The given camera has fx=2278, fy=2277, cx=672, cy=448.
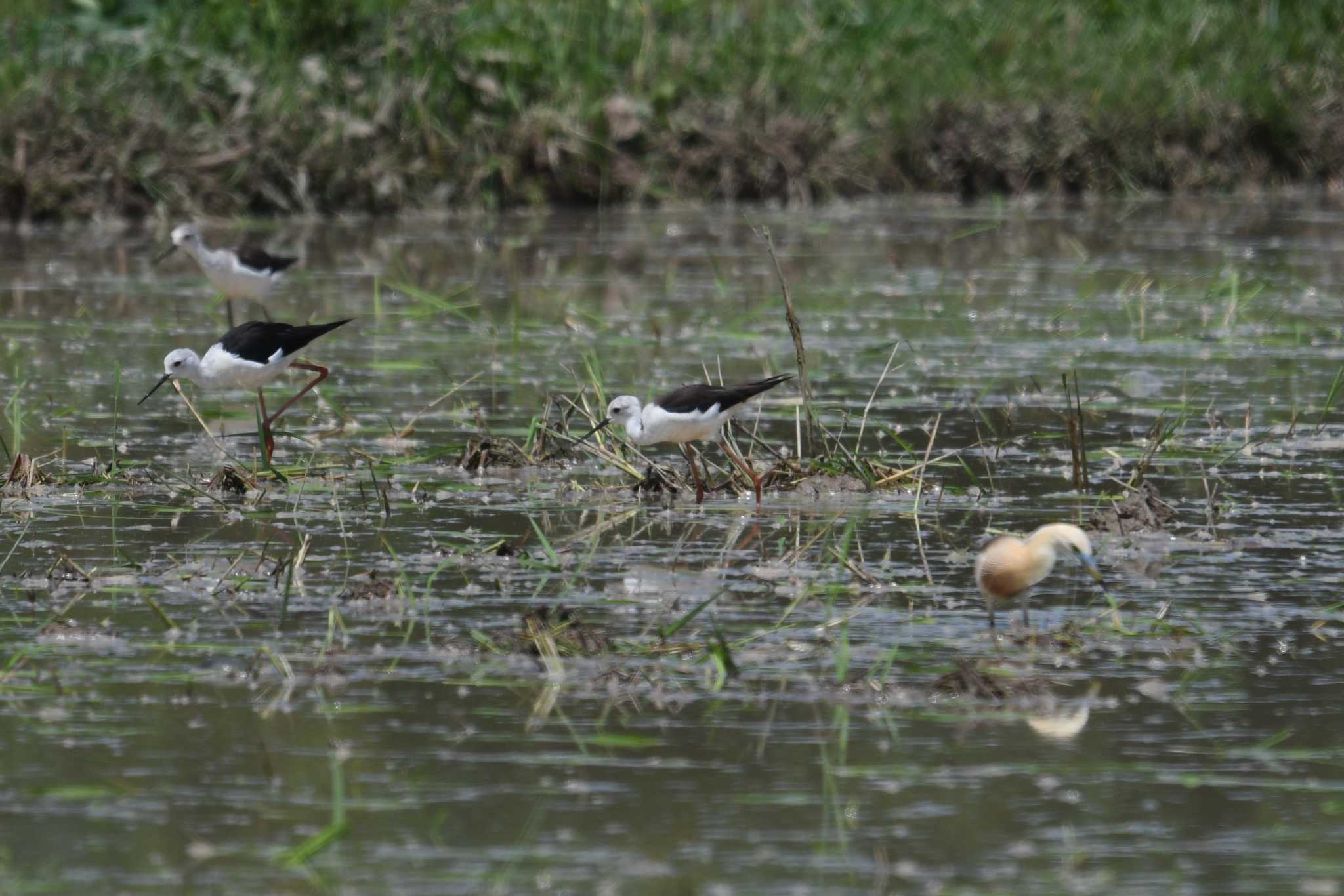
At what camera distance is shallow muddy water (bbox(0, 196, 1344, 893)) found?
474cm

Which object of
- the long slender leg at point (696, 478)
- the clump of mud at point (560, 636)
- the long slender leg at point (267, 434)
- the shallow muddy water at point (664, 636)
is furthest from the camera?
the long slender leg at point (267, 434)

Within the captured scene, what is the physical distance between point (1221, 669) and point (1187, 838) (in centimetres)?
144

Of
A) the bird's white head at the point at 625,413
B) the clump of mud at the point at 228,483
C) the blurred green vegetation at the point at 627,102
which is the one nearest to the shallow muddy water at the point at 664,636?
the clump of mud at the point at 228,483

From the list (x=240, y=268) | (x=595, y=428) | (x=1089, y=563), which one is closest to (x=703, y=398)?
(x=595, y=428)

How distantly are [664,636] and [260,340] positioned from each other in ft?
14.3

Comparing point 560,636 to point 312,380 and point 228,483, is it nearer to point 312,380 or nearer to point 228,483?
point 228,483

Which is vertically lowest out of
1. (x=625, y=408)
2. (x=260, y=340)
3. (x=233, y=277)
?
(x=233, y=277)

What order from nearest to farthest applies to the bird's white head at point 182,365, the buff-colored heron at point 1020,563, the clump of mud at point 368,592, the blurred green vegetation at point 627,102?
1. the buff-colored heron at point 1020,563
2. the clump of mud at point 368,592
3. the bird's white head at point 182,365
4. the blurred green vegetation at point 627,102

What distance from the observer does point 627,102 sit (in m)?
20.7

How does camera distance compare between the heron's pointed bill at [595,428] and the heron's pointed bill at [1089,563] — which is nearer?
the heron's pointed bill at [1089,563]

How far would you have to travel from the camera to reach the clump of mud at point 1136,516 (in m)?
8.03

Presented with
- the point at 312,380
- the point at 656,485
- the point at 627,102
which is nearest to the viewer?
the point at 656,485

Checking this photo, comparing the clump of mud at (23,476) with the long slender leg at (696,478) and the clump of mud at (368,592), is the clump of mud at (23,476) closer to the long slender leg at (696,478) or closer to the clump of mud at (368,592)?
the clump of mud at (368,592)

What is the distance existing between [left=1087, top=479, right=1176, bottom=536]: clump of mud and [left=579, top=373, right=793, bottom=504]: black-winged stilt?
135cm
